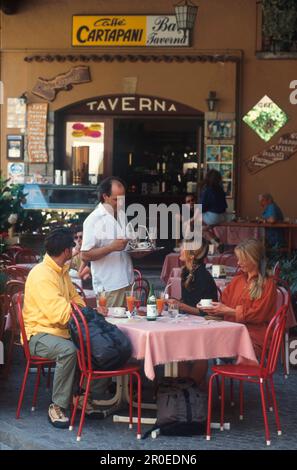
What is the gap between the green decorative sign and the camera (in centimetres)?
1495

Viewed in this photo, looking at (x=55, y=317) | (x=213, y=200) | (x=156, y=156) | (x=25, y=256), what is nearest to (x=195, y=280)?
(x=55, y=317)

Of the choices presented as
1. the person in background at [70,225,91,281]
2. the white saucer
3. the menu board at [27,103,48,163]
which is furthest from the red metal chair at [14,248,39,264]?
the white saucer

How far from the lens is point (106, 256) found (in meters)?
7.58

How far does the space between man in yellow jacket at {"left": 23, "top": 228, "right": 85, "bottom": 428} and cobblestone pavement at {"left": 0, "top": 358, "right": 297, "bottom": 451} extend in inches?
8.6

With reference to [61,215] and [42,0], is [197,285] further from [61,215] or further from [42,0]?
[42,0]

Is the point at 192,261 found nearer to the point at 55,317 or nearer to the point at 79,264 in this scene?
the point at 55,317

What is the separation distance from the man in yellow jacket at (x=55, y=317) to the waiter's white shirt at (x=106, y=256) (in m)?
0.65

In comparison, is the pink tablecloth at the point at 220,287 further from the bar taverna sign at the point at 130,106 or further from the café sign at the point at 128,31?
the café sign at the point at 128,31

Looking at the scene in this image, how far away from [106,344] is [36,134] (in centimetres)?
951

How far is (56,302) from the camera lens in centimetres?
659

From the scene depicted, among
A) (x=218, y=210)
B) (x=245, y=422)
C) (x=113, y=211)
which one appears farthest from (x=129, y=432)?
(x=218, y=210)

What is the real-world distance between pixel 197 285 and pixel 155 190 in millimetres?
8006

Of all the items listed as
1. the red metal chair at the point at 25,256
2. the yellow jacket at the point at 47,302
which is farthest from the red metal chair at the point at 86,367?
the red metal chair at the point at 25,256

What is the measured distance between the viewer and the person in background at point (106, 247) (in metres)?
7.57
